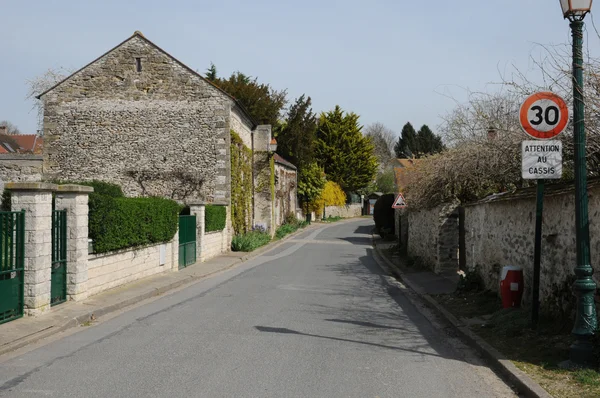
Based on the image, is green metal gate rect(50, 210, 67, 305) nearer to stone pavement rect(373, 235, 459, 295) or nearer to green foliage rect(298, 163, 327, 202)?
stone pavement rect(373, 235, 459, 295)

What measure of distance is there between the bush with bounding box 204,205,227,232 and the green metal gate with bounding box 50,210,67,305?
34.6 feet

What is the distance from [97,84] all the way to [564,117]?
856 inches

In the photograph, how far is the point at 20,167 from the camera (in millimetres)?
24891

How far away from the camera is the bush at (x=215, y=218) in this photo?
21.3 meters

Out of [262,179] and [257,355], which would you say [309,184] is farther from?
[257,355]

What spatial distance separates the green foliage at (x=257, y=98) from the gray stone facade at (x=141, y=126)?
770 inches

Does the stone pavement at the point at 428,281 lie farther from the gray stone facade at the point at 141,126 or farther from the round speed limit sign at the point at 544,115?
the gray stone facade at the point at 141,126

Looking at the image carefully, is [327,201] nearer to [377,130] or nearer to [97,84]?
[377,130]

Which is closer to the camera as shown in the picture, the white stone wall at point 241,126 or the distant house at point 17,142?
the white stone wall at point 241,126

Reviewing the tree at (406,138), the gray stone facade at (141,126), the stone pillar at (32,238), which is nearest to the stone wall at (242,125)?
the gray stone facade at (141,126)

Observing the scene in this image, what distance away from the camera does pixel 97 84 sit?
24875mm

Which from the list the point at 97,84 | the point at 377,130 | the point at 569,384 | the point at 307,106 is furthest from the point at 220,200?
the point at 377,130

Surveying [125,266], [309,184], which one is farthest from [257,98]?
[125,266]

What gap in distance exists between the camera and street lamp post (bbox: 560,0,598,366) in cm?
610
